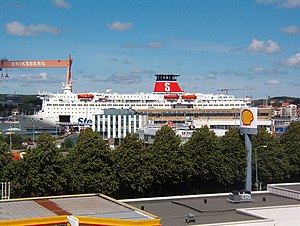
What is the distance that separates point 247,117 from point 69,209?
57.4 feet

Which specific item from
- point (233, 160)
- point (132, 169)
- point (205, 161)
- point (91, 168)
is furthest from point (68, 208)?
point (233, 160)

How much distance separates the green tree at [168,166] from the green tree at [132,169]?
2.62ft

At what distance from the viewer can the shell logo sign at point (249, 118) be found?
106 ft

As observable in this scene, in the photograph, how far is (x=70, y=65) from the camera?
112 m

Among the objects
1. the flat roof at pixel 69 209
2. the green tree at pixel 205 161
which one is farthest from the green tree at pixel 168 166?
the flat roof at pixel 69 209

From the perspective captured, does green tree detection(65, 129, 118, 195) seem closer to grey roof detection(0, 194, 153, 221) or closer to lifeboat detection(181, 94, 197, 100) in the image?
grey roof detection(0, 194, 153, 221)

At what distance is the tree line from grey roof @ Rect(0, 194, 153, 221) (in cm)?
656

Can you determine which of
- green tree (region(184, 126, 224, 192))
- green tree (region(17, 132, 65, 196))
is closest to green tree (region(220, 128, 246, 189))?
green tree (region(184, 126, 224, 192))

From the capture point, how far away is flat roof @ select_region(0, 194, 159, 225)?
56.2 ft

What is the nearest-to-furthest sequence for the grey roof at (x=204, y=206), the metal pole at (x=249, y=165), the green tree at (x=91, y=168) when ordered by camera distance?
the grey roof at (x=204, y=206)
the green tree at (x=91, y=168)
the metal pole at (x=249, y=165)

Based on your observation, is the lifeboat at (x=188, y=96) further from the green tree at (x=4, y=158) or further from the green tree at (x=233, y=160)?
the green tree at (x=4, y=158)

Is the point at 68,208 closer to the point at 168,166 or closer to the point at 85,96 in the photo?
the point at 168,166

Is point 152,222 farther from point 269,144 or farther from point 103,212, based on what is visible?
point 269,144

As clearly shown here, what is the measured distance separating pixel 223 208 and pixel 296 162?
19.2 m
